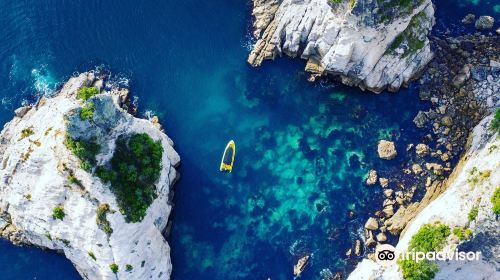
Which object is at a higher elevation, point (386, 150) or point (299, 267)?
point (386, 150)

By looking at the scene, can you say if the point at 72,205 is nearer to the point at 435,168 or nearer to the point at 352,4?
the point at 352,4

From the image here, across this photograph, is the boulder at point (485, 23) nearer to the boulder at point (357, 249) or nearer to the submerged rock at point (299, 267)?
the boulder at point (357, 249)

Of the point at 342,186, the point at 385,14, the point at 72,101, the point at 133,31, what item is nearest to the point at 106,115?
the point at 72,101

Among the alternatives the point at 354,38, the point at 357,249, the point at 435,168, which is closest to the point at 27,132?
the point at 354,38

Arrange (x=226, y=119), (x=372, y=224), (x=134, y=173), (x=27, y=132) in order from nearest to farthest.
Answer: (x=134, y=173), (x=27, y=132), (x=372, y=224), (x=226, y=119)

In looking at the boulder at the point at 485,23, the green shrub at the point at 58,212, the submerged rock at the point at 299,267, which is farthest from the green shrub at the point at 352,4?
the green shrub at the point at 58,212

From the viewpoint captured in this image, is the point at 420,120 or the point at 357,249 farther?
the point at 420,120

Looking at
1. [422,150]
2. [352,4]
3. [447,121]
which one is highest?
[352,4]

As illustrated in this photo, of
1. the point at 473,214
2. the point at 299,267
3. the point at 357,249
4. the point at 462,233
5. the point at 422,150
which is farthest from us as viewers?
the point at 422,150

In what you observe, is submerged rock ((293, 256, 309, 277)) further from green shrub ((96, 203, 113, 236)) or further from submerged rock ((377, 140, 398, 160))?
green shrub ((96, 203, 113, 236))
